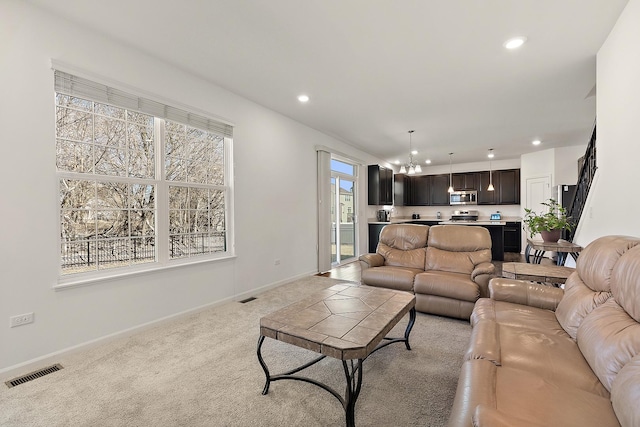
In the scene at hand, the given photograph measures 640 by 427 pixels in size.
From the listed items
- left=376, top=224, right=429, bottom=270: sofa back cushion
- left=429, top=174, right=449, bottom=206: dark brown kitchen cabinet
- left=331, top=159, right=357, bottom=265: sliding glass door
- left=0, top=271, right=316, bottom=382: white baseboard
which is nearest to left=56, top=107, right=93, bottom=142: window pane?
left=0, top=271, right=316, bottom=382: white baseboard

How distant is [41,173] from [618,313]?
3.86 metres

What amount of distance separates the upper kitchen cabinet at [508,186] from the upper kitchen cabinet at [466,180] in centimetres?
49

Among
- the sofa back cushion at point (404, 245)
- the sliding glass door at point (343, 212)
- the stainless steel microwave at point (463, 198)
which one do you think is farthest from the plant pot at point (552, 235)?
the stainless steel microwave at point (463, 198)

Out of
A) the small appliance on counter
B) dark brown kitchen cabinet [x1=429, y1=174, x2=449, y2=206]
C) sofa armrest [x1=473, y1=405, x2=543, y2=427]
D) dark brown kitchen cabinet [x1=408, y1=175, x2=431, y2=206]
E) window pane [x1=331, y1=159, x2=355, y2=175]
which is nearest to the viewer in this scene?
sofa armrest [x1=473, y1=405, x2=543, y2=427]

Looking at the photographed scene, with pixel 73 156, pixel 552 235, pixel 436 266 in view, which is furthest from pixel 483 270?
pixel 73 156

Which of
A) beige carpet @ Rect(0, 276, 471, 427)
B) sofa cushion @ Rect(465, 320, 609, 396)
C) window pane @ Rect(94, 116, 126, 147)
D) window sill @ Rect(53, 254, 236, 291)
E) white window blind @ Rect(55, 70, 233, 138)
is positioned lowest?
beige carpet @ Rect(0, 276, 471, 427)

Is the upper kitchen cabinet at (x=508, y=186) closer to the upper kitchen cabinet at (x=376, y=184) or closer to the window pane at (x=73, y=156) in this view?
the upper kitchen cabinet at (x=376, y=184)

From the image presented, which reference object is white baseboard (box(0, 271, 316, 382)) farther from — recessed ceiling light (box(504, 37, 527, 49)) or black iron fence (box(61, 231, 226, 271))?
recessed ceiling light (box(504, 37, 527, 49))

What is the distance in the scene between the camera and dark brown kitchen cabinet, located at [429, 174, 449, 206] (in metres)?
9.29

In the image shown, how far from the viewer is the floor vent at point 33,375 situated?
81.8 inches

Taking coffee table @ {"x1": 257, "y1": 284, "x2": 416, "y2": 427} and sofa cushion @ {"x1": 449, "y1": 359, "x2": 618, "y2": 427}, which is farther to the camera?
coffee table @ {"x1": 257, "y1": 284, "x2": 416, "y2": 427}

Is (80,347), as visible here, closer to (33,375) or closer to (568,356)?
(33,375)

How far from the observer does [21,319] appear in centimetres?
225

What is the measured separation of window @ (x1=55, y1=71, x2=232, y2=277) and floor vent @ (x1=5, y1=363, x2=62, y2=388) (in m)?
0.74
